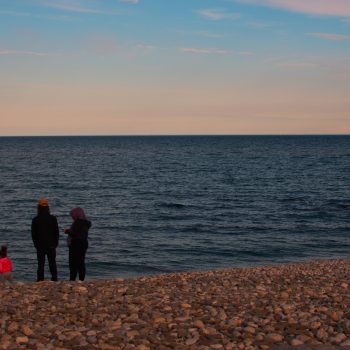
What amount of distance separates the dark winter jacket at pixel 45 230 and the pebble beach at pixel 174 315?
1.65 metres

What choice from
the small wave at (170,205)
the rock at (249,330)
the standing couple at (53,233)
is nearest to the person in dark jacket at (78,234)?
the standing couple at (53,233)

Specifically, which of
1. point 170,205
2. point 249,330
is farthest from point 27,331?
point 170,205

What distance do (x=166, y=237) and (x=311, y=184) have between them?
3058cm

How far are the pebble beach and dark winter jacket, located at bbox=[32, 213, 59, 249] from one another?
1653mm

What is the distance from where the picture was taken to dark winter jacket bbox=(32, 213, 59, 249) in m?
12.6

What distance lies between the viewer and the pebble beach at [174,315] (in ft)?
24.7

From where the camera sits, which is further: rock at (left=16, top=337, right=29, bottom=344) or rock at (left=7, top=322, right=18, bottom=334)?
rock at (left=7, top=322, right=18, bottom=334)

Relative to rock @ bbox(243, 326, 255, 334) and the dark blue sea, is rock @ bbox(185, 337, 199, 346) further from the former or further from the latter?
the dark blue sea


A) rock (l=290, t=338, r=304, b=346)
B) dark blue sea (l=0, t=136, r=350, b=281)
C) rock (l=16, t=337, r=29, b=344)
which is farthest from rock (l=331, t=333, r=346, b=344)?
dark blue sea (l=0, t=136, r=350, b=281)

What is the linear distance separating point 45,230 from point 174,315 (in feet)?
16.1

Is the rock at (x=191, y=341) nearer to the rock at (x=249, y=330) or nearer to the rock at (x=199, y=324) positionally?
the rock at (x=199, y=324)

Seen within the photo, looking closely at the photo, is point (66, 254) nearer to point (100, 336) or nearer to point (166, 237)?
point (166, 237)

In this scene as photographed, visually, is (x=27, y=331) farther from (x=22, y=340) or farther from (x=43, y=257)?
(x=43, y=257)

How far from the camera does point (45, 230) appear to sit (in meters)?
12.7
